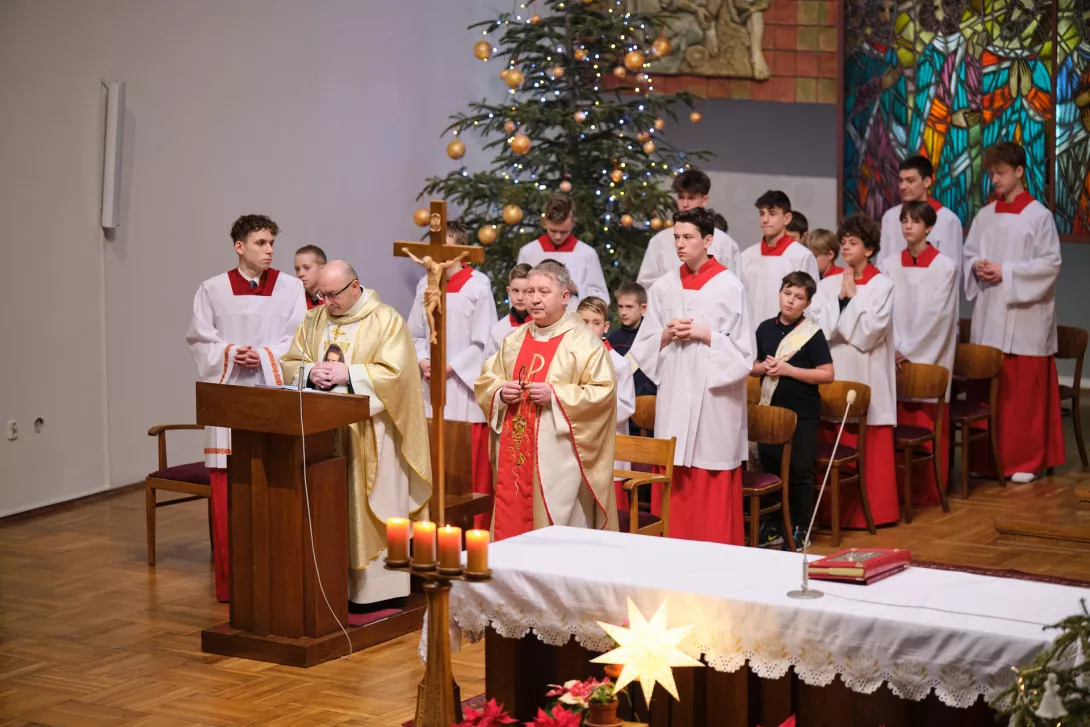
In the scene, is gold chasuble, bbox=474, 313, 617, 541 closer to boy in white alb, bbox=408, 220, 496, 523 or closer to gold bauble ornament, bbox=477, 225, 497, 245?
boy in white alb, bbox=408, 220, 496, 523

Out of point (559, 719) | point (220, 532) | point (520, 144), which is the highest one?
point (520, 144)

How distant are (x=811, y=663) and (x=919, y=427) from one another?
197 inches

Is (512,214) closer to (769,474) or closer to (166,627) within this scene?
(769,474)

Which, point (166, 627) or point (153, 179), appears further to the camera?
point (153, 179)

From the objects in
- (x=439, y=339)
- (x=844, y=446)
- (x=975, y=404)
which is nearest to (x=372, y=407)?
(x=439, y=339)

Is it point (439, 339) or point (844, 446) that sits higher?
point (439, 339)

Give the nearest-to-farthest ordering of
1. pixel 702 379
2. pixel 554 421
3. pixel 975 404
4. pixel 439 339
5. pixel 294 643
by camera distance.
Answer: pixel 439 339 < pixel 294 643 < pixel 554 421 < pixel 702 379 < pixel 975 404

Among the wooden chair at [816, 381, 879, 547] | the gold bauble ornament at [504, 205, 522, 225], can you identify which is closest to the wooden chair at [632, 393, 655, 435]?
the wooden chair at [816, 381, 879, 547]

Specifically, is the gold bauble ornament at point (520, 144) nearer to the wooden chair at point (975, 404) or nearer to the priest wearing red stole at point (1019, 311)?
the priest wearing red stole at point (1019, 311)

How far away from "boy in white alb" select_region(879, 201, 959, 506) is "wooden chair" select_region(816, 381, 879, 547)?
837 mm

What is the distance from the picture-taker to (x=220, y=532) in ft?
22.2

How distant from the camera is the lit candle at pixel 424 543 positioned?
345 cm

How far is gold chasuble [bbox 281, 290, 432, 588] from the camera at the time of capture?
594 cm

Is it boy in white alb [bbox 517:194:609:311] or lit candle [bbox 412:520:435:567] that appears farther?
boy in white alb [bbox 517:194:609:311]
